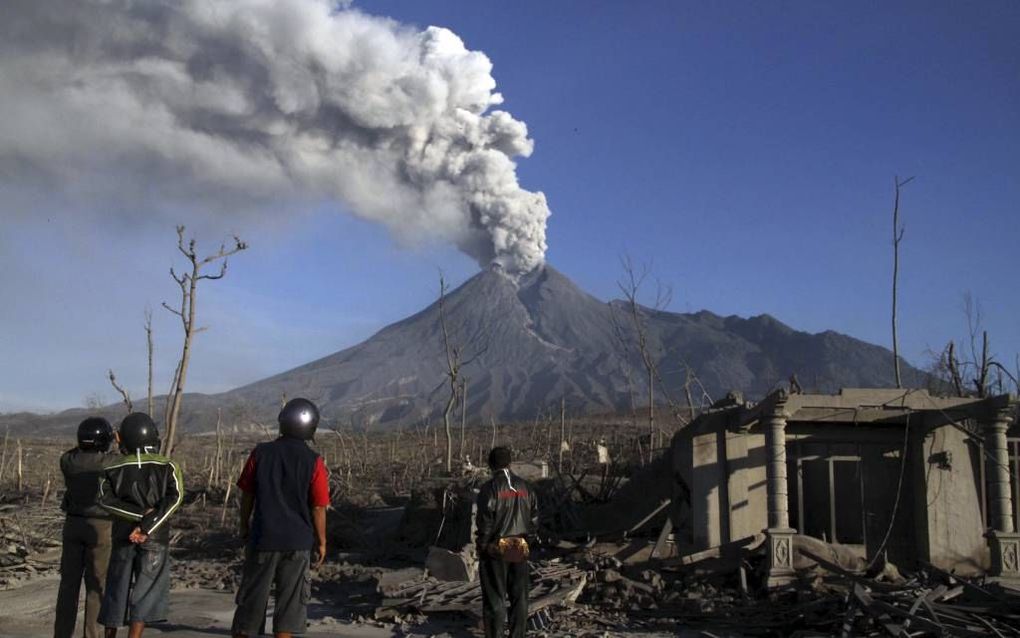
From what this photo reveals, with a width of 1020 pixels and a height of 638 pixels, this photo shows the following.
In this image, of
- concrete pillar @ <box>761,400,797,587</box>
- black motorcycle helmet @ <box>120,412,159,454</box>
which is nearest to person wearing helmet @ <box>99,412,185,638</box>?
black motorcycle helmet @ <box>120,412,159,454</box>

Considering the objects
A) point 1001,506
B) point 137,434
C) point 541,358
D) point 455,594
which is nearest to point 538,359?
point 541,358

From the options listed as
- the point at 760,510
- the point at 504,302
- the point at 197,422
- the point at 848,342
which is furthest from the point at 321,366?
the point at 760,510

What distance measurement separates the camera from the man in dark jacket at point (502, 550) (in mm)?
6730

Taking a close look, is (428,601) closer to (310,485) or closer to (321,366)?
(310,485)

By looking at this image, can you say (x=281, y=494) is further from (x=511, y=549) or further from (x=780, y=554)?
(x=780, y=554)

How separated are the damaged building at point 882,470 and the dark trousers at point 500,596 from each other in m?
5.59

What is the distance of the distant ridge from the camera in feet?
380

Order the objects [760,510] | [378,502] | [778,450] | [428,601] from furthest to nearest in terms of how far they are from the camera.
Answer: [378,502] → [760,510] → [778,450] → [428,601]

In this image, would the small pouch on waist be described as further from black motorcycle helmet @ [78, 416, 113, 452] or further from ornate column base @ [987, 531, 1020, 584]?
ornate column base @ [987, 531, 1020, 584]

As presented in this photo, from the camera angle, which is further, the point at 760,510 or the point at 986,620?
the point at 760,510

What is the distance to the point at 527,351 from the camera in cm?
13900

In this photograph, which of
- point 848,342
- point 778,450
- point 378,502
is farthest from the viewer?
point 848,342

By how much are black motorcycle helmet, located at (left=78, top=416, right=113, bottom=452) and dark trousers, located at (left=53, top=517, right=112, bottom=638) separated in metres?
0.49

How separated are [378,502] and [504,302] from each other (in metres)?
124
